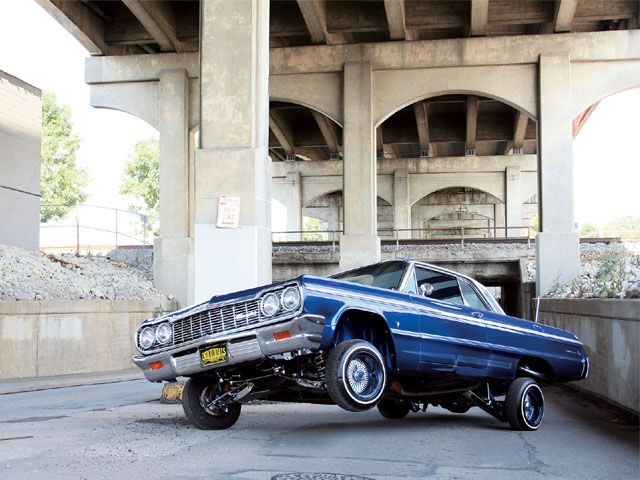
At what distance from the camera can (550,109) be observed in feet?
96.8

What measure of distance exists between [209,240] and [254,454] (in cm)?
709

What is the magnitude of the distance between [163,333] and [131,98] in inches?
953

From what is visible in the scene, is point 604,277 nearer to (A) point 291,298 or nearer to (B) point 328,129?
(A) point 291,298

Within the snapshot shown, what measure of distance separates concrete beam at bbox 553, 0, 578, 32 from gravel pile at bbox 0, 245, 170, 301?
15545 mm

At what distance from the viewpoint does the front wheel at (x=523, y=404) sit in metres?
9.36

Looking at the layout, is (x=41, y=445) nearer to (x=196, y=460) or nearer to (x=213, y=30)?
(x=196, y=460)

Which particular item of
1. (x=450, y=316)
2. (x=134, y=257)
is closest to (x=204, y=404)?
(x=450, y=316)

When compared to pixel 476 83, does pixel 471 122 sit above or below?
above

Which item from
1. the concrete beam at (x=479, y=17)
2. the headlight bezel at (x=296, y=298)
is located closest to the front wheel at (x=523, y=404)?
the headlight bezel at (x=296, y=298)

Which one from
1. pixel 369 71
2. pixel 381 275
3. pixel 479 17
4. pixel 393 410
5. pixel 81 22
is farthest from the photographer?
pixel 369 71

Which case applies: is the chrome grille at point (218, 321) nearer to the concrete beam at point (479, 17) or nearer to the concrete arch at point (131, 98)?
the concrete beam at point (479, 17)

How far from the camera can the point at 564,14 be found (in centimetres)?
2844

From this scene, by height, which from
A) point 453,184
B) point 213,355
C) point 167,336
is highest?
point 453,184

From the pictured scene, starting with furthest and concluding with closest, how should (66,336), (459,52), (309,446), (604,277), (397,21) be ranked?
(459,52), (397,21), (66,336), (604,277), (309,446)
